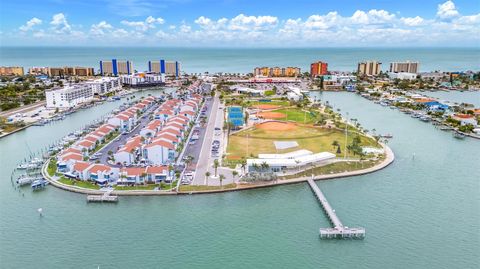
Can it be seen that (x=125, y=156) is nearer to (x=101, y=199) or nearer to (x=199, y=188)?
(x=101, y=199)

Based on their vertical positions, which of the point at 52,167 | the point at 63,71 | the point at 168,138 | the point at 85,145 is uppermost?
the point at 63,71

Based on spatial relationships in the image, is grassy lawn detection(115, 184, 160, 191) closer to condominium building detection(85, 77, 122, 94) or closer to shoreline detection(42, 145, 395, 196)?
shoreline detection(42, 145, 395, 196)

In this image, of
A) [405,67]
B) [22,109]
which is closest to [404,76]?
[405,67]

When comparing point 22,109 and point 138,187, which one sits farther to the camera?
point 22,109

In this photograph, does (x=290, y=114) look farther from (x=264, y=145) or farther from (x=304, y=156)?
(x=304, y=156)

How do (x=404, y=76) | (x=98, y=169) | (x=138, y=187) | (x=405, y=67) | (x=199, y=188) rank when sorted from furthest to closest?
1. (x=405, y=67)
2. (x=404, y=76)
3. (x=98, y=169)
4. (x=138, y=187)
5. (x=199, y=188)

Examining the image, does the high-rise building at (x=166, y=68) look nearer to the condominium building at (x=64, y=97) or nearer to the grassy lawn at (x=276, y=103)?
the condominium building at (x=64, y=97)

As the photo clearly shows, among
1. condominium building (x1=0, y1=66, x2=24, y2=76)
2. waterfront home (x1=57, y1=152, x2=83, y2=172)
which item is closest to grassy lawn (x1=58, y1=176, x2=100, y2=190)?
waterfront home (x1=57, y1=152, x2=83, y2=172)
